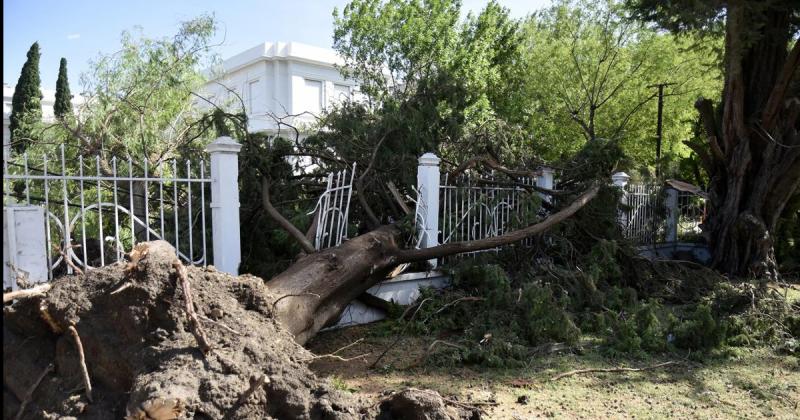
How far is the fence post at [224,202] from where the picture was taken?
4914mm

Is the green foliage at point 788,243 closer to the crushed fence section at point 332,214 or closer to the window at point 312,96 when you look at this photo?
the crushed fence section at point 332,214

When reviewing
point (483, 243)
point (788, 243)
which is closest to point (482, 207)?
point (483, 243)

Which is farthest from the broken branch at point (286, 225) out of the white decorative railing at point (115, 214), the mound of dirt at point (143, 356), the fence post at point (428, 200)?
the mound of dirt at point (143, 356)

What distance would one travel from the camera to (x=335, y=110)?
7926 millimetres

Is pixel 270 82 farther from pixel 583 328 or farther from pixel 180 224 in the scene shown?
pixel 583 328

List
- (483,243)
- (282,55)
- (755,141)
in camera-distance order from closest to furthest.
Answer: (483,243) < (755,141) < (282,55)

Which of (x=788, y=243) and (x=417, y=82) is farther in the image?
(x=788, y=243)

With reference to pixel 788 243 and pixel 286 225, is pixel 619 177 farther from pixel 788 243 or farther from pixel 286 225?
pixel 286 225

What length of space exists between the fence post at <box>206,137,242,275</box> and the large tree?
644 cm

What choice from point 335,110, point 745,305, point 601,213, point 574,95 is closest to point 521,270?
point 601,213

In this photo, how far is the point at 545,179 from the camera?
25.9 feet

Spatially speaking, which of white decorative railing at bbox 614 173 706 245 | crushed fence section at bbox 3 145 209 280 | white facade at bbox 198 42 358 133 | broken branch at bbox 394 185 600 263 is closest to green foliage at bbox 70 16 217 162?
crushed fence section at bbox 3 145 209 280

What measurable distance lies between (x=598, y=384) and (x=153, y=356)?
3096 mm

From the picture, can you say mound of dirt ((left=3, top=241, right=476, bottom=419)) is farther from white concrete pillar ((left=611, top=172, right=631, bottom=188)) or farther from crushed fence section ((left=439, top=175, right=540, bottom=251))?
white concrete pillar ((left=611, top=172, right=631, bottom=188))
